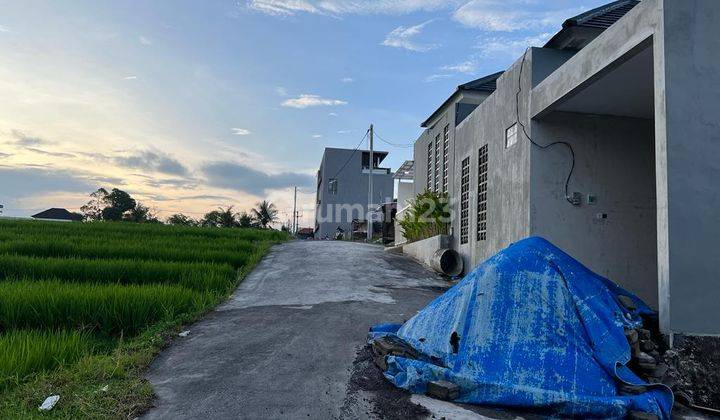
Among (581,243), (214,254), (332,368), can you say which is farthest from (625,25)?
(214,254)

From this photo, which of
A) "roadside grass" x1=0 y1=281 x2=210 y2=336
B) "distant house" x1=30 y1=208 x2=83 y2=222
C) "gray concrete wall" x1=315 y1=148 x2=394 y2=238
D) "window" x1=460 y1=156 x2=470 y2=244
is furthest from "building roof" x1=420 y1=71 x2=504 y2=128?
"distant house" x1=30 y1=208 x2=83 y2=222

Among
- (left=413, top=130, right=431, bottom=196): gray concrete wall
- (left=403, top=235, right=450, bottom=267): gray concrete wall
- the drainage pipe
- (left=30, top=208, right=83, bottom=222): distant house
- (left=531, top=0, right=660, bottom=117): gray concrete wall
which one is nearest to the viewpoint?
(left=531, top=0, right=660, bottom=117): gray concrete wall

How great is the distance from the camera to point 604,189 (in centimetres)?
730

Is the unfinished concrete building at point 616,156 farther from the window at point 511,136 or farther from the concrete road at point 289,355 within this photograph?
the concrete road at point 289,355

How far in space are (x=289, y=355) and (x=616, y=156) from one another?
573 centimetres

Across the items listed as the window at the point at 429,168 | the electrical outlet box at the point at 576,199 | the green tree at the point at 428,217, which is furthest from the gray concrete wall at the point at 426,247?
the electrical outlet box at the point at 576,199

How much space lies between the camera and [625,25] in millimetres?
5066

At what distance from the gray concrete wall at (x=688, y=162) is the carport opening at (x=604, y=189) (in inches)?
96.9

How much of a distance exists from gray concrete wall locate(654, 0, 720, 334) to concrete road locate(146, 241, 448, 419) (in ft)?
8.65

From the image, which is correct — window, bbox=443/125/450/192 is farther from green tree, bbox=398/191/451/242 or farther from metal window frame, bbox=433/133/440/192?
metal window frame, bbox=433/133/440/192

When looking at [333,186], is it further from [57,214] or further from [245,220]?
[57,214]

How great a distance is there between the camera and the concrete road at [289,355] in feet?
11.5

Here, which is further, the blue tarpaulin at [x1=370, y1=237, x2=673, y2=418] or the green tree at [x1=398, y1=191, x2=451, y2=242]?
the green tree at [x1=398, y1=191, x2=451, y2=242]

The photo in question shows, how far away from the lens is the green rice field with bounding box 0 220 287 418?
360 centimetres
